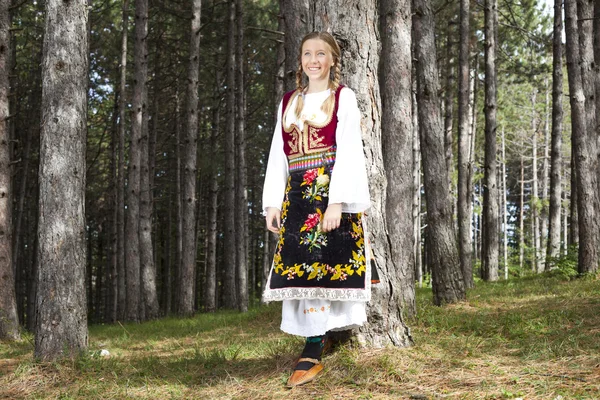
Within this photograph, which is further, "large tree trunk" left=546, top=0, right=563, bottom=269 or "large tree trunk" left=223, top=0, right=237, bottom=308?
"large tree trunk" left=223, top=0, right=237, bottom=308

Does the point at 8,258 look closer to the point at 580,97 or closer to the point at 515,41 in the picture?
the point at 580,97

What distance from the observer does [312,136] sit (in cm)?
405

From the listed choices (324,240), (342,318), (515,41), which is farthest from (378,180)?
(515,41)

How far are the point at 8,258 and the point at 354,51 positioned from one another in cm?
662

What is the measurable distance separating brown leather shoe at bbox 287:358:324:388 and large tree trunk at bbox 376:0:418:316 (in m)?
3.20

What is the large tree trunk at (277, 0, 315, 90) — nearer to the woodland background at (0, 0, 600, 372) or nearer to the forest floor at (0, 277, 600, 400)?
the woodland background at (0, 0, 600, 372)

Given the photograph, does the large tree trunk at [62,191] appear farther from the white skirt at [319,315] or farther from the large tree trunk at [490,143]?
the large tree trunk at [490,143]

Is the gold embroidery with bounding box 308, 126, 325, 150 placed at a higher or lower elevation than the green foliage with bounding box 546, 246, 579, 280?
higher

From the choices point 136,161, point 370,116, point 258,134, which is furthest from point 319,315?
point 258,134

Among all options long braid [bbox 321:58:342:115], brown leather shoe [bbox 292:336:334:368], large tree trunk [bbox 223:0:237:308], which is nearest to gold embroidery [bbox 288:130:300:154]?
Answer: long braid [bbox 321:58:342:115]

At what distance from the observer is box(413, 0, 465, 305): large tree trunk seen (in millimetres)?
7867

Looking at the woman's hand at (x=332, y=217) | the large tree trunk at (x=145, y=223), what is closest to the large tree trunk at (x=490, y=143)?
the large tree trunk at (x=145, y=223)

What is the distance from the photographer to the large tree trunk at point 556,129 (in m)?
12.6

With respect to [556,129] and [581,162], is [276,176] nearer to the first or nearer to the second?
[581,162]
